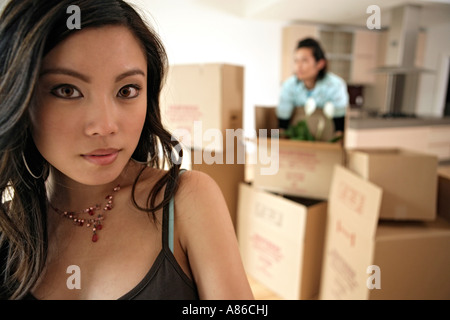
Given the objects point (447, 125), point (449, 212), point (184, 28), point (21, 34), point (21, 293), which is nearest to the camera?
point (21, 34)

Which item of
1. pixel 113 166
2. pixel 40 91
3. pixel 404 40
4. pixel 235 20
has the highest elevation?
pixel 235 20

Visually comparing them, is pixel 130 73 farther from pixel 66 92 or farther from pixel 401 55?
pixel 401 55

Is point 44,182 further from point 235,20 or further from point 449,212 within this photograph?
point 235,20

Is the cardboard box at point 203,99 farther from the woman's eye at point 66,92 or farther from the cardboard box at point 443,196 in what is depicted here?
the cardboard box at point 443,196

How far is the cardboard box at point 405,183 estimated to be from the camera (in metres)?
1.14

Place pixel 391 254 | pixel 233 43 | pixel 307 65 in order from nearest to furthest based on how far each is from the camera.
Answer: pixel 391 254 → pixel 307 65 → pixel 233 43

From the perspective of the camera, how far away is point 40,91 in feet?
1.32

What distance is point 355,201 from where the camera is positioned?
3.76ft

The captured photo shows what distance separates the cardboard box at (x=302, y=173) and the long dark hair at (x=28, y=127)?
0.82 meters

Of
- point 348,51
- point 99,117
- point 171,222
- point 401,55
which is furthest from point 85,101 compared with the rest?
point 348,51

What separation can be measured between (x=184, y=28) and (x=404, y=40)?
2.52 metres

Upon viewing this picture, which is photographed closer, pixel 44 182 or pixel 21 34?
pixel 21 34

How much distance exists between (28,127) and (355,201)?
106cm
